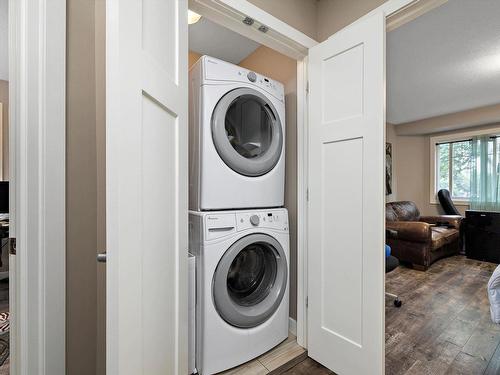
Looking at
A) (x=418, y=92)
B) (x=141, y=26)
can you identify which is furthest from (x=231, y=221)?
(x=418, y=92)

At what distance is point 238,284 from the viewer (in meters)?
1.62

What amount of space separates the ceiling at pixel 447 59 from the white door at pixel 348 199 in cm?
109

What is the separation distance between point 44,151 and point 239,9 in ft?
3.67

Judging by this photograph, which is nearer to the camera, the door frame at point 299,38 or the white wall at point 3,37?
the door frame at point 299,38

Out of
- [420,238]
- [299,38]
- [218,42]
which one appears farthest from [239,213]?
[420,238]

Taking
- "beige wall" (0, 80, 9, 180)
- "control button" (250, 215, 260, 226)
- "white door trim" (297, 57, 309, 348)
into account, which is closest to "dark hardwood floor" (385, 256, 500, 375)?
"white door trim" (297, 57, 309, 348)

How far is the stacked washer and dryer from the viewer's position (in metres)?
1.34

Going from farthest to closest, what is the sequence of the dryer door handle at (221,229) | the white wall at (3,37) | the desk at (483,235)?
the desk at (483,235) → the white wall at (3,37) → the dryer door handle at (221,229)

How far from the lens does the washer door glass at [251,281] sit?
4.49ft

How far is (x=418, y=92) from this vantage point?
3373mm

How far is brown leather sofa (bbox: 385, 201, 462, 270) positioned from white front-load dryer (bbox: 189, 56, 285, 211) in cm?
264

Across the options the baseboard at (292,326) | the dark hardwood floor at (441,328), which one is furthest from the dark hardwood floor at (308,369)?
the dark hardwood floor at (441,328)

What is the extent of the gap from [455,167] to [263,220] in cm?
526

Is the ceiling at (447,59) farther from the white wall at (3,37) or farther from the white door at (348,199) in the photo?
the white wall at (3,37)
